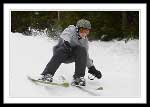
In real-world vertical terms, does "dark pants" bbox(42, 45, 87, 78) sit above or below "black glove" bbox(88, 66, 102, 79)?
above

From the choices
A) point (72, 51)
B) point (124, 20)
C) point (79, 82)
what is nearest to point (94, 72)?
point (79, 82)

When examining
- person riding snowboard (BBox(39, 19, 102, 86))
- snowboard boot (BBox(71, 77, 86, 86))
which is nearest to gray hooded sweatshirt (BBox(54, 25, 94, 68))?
person riding snowboard (BBox(39, 19, 102, 86))

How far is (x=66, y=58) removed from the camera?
27.5 ft

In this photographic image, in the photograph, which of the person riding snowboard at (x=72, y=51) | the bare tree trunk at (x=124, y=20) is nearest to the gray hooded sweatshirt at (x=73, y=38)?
the person riding snowboard at (x=72, y=51)

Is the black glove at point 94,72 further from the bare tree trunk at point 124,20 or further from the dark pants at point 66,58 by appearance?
the bare tree trunk at point 124,20

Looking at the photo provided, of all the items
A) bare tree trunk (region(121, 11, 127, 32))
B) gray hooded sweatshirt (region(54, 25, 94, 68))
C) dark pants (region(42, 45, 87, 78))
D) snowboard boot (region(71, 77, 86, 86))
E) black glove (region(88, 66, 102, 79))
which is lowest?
snowboard boot (region(71, 77, 86, 86))

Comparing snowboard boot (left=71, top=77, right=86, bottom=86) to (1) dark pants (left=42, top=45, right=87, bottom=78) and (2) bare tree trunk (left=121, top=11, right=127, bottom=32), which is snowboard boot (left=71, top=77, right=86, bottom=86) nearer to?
(1) dark pants (left=42, top=45, right=87, bottom=78)

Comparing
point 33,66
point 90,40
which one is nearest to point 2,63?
point 33,66

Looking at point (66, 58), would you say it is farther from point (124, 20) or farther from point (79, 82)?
point (124, 20)

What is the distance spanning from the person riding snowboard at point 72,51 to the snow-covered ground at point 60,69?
0.04 m

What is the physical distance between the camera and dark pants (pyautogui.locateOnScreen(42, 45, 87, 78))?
27.4ft

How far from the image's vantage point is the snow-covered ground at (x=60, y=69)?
8367 mm

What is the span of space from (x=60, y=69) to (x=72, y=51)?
0.61ft

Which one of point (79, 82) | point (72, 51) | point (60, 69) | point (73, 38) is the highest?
point (73, 38)
